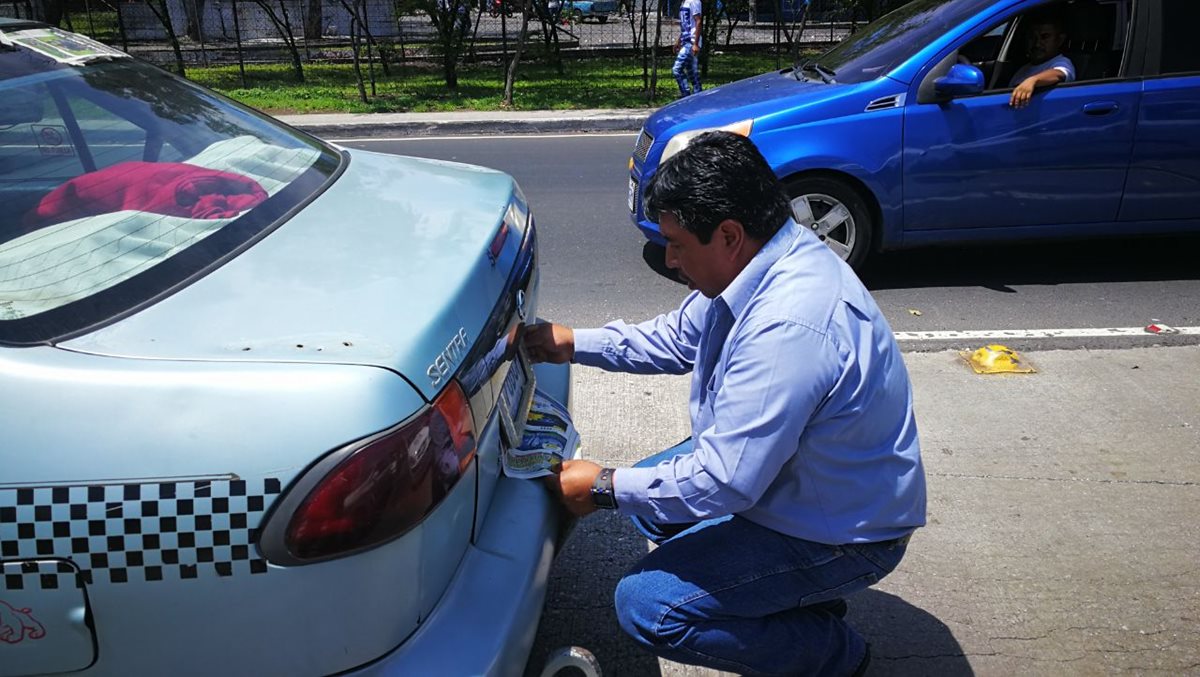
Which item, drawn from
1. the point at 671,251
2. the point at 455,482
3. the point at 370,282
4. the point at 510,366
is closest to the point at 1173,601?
the point at 671,251

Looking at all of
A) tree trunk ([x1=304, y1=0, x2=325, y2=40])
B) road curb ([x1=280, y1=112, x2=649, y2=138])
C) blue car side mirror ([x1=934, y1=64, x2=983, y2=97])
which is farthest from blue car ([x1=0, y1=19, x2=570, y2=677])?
tree trunk ([x1=304, y1=0, x2=325, y2=40])


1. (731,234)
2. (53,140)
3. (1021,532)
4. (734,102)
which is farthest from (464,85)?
(731,234)

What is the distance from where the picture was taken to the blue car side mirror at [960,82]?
516 cm

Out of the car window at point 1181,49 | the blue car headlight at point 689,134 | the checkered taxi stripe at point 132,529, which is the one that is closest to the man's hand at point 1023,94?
the car window at point 1181,49

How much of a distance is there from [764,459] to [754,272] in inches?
16.4

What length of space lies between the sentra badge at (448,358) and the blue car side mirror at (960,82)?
4151 millimetres

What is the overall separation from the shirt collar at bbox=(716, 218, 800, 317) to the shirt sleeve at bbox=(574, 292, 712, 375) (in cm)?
49

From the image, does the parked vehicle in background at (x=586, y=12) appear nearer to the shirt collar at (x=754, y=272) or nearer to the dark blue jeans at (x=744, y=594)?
the shirt collar at (x=754, y=272)

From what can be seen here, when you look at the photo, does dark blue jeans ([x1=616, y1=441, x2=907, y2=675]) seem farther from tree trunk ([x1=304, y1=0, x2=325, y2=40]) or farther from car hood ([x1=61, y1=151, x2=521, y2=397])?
tree trunk ([x1=304, y1=0, x2=325, y2=40])

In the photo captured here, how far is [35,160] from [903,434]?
95.7 inches

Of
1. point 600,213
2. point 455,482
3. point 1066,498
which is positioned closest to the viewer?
Result: point 455,482

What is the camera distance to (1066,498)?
3.43 metres

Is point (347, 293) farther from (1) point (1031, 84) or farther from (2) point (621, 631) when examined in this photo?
(1) point (1031, 84)

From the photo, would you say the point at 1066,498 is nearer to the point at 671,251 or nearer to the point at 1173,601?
the point at 1173,601
